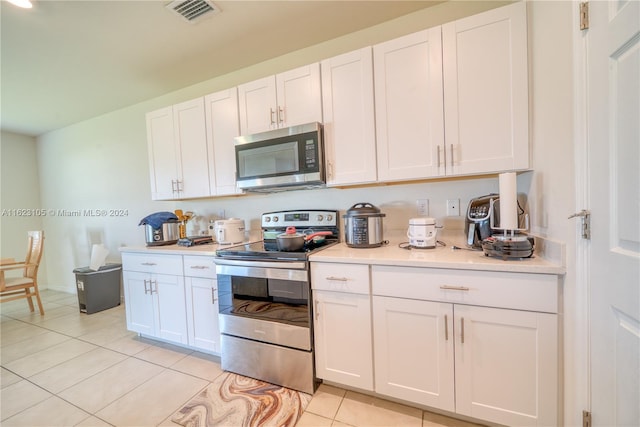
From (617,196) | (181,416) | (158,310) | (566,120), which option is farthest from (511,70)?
(158,310)

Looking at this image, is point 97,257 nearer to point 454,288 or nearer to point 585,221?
point 454,288

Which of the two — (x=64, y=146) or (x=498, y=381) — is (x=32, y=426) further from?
(x=64, y=146)

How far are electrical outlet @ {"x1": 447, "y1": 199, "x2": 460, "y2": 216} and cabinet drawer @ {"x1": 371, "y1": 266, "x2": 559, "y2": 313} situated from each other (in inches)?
26.4

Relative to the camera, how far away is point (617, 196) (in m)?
0.80

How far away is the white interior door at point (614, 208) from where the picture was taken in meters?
0.73

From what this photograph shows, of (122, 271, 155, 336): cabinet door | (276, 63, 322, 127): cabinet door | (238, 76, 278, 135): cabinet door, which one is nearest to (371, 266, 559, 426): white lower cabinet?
(276, 63, 322, 127): cabinet door

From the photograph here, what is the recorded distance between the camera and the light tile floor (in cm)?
142

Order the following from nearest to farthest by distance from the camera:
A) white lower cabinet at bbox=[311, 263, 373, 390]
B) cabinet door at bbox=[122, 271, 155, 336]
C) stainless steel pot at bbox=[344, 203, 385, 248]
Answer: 1. white lower cabinet at bbox=[311, 263, 373, 390]
2. stainless steel pot at bbox=[344, 203, 385, 248]
3. cabinet door at bbox=[122, 271, 155, 336]

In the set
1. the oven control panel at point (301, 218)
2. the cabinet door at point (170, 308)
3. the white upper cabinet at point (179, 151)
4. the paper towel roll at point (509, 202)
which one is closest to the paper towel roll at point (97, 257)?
the white upper cabinet at point (179, 151)

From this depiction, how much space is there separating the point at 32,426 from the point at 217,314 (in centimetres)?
109

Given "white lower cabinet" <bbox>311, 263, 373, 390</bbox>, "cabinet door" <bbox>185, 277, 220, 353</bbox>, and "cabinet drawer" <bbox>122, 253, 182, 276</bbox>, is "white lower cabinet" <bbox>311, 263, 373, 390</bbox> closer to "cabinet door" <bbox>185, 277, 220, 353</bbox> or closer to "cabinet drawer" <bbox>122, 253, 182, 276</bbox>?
"cabinet door" <bbox>185, 277, 220, 353</bbox>

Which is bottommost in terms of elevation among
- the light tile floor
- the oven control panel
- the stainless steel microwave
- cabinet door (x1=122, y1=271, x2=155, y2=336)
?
the light tile floor

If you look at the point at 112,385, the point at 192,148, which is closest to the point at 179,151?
the point at 192,148

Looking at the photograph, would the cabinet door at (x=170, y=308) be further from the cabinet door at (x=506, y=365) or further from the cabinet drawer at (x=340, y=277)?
the cabinet door at (x=506, y=365)
